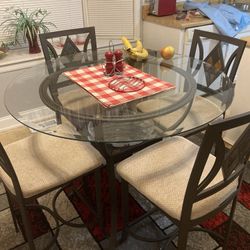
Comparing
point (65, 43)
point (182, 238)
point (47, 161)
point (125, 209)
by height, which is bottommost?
point (125, 209)

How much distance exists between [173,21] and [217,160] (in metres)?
2.04

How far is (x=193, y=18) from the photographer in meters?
2.76

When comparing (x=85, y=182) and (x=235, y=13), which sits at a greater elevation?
(x=235, y=13)

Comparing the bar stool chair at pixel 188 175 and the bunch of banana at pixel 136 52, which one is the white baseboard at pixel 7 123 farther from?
the bar stool chair at pixel 188 175

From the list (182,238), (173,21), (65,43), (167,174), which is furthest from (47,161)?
(173,21)

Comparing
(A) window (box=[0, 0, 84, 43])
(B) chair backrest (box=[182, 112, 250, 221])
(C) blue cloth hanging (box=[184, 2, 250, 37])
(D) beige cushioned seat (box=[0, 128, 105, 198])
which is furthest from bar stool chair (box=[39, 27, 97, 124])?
(C) blue cloth hanging (box=[184, 2, 250, 37])

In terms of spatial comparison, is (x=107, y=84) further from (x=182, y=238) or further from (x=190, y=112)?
(x=182, y=238)

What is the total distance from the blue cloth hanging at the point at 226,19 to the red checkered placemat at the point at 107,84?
1417 mm

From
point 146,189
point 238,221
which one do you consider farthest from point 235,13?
point 146,189

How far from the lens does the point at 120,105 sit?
4.44 feet

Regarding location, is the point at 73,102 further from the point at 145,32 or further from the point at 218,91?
the point at 145,32

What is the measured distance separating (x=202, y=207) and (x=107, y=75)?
941 mm

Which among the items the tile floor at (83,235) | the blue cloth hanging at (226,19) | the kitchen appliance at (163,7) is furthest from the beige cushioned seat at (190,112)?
the kitchen appliance at (163,7)

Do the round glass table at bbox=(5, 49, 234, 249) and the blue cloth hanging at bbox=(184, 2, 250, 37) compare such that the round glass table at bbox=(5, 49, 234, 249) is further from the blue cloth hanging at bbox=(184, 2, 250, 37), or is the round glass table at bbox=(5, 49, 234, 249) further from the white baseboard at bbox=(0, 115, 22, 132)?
the blue cloth hanging at bbox=(184, 2, 250, 37)
